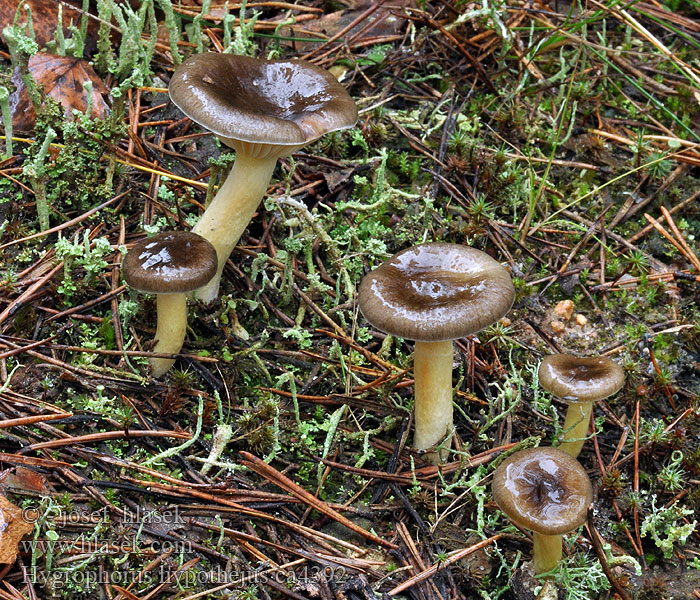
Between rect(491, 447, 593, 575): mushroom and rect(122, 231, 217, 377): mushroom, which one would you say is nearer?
rect(491, 447, 593, 575): mushroom

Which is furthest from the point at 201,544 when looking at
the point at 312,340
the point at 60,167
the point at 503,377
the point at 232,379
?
the point at 60,167

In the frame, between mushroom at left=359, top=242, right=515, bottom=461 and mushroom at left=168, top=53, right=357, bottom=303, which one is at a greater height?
mushroom at left=168, top=53, right=357, bottom=303

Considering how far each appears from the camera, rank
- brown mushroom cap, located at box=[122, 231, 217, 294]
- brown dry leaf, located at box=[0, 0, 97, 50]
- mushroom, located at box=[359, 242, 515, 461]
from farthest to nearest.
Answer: brown dry leaf, located at box=[0, 0, 97, 50] < brown mushroom cap, located at box=[122, 231, 217, 294] < mushroom, located at box=[359, 242, 515, 461]

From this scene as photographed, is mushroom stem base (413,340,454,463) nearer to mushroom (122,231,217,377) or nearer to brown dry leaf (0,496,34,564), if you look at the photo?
mushroom (122,231,217,377)

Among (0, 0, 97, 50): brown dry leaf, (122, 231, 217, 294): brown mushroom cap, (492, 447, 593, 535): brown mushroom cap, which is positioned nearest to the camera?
(492, 447, 593, 535): brown mushroom cap

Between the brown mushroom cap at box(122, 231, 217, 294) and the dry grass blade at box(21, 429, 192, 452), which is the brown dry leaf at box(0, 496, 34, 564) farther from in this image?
the brown mushroom cap at box(122, 231, 217, 294)

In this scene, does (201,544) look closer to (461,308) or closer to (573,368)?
(461,308)

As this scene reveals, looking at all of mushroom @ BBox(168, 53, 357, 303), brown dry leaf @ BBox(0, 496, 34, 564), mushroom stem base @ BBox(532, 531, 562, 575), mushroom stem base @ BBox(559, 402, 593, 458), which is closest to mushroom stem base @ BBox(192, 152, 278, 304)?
mushroom @ BBox(168, 53, 357, 303)

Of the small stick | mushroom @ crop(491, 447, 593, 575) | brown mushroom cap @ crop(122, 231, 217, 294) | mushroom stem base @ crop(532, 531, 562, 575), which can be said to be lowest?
the small stick
